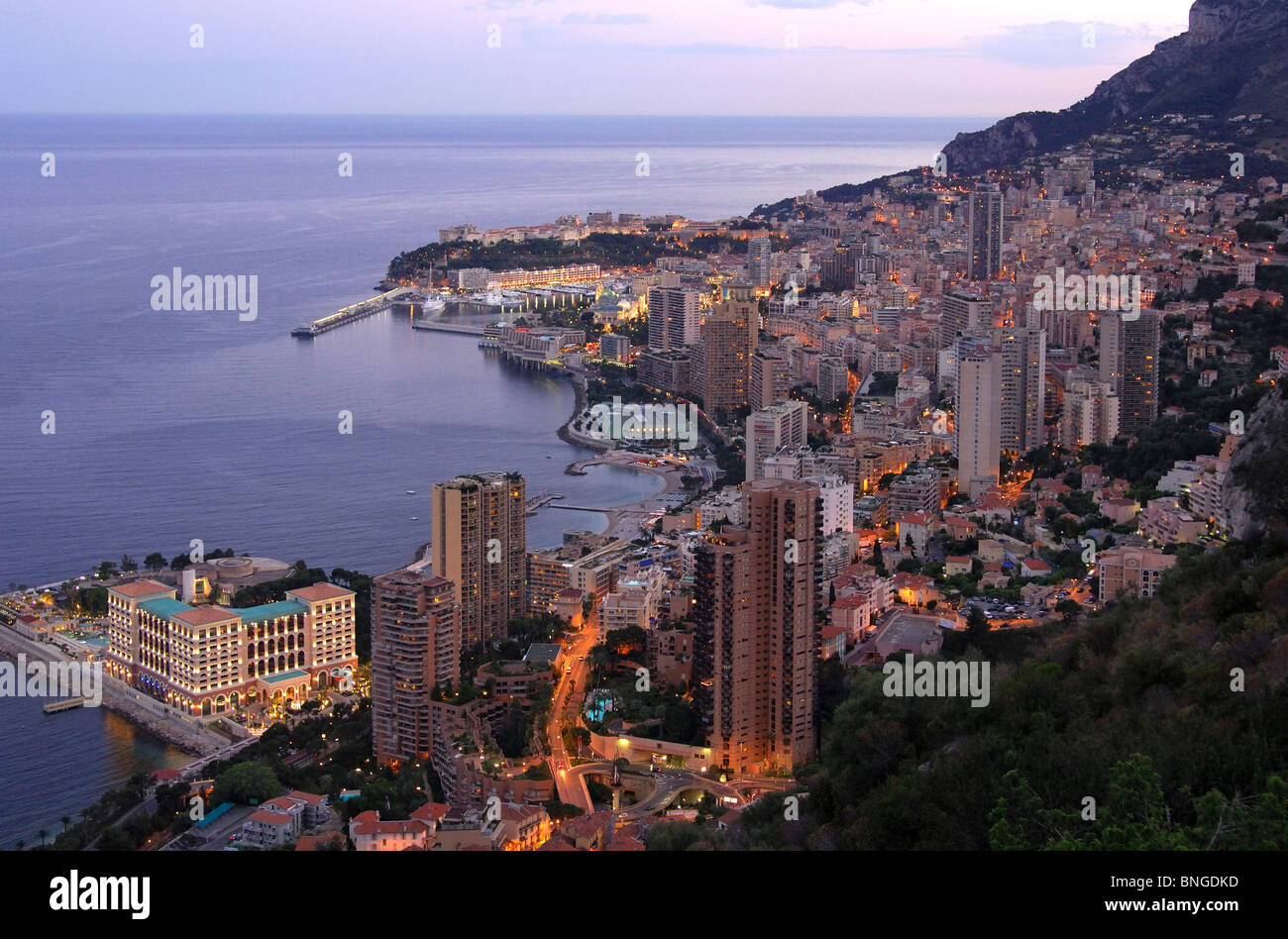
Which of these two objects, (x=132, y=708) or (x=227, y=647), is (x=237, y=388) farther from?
(x=132, y=708)

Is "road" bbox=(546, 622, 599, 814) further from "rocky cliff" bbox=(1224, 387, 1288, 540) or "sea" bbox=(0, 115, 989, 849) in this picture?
"rocky cliff" bbox=(1224, 387, 1288, 540)

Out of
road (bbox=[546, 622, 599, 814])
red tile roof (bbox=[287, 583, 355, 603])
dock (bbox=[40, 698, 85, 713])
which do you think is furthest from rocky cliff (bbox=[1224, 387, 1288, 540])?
dock (bbox=[40, 698, 85, 713])

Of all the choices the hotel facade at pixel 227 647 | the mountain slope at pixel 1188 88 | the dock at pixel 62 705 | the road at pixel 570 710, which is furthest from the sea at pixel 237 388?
the mountain slope at pixel 1188 88

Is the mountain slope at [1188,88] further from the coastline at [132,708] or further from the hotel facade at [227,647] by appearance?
the coastline at [132,708]

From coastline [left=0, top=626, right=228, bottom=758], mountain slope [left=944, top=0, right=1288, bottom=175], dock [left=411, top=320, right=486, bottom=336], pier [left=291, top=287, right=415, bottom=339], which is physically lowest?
coastline [left=0, top=626, right=228, bottom=758]

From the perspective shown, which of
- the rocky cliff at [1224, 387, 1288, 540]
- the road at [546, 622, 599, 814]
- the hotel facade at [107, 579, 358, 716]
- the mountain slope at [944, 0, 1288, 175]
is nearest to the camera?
the rocky cliff at [1224, 387, 1288, 540]

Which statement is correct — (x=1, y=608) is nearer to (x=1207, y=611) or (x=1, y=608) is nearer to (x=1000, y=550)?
(x=1000, y=550)
